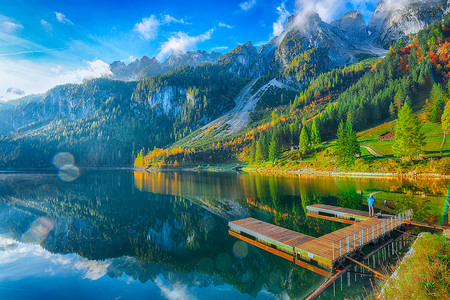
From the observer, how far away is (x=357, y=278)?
14.2m

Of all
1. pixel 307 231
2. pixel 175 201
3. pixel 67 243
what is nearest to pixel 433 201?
pixel 307 231

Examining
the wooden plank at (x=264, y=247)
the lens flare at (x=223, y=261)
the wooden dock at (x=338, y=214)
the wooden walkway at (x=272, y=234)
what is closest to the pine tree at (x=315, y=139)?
the wooden dock at (x=338, y=214)

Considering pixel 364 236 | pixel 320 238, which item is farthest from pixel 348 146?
pixel 320 238

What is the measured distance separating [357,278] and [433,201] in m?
27.6

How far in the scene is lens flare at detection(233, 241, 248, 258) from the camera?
774 inches

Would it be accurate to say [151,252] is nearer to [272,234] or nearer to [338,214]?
[272,234]

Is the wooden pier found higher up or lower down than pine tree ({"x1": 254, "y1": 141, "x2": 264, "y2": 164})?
lower down

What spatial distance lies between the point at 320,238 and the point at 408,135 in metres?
64.4

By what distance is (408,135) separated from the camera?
210ft

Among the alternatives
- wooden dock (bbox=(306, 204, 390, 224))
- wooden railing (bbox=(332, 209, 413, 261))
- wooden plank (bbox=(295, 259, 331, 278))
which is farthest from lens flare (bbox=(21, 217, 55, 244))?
wooden dock (bbox=(306, 204, 390, 224))

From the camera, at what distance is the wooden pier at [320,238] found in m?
16.2

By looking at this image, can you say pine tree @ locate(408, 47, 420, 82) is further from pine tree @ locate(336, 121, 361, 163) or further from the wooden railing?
the wooden railing

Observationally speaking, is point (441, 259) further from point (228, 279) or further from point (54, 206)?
point (54, 206)

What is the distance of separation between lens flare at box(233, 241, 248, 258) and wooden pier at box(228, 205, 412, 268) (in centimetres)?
121
